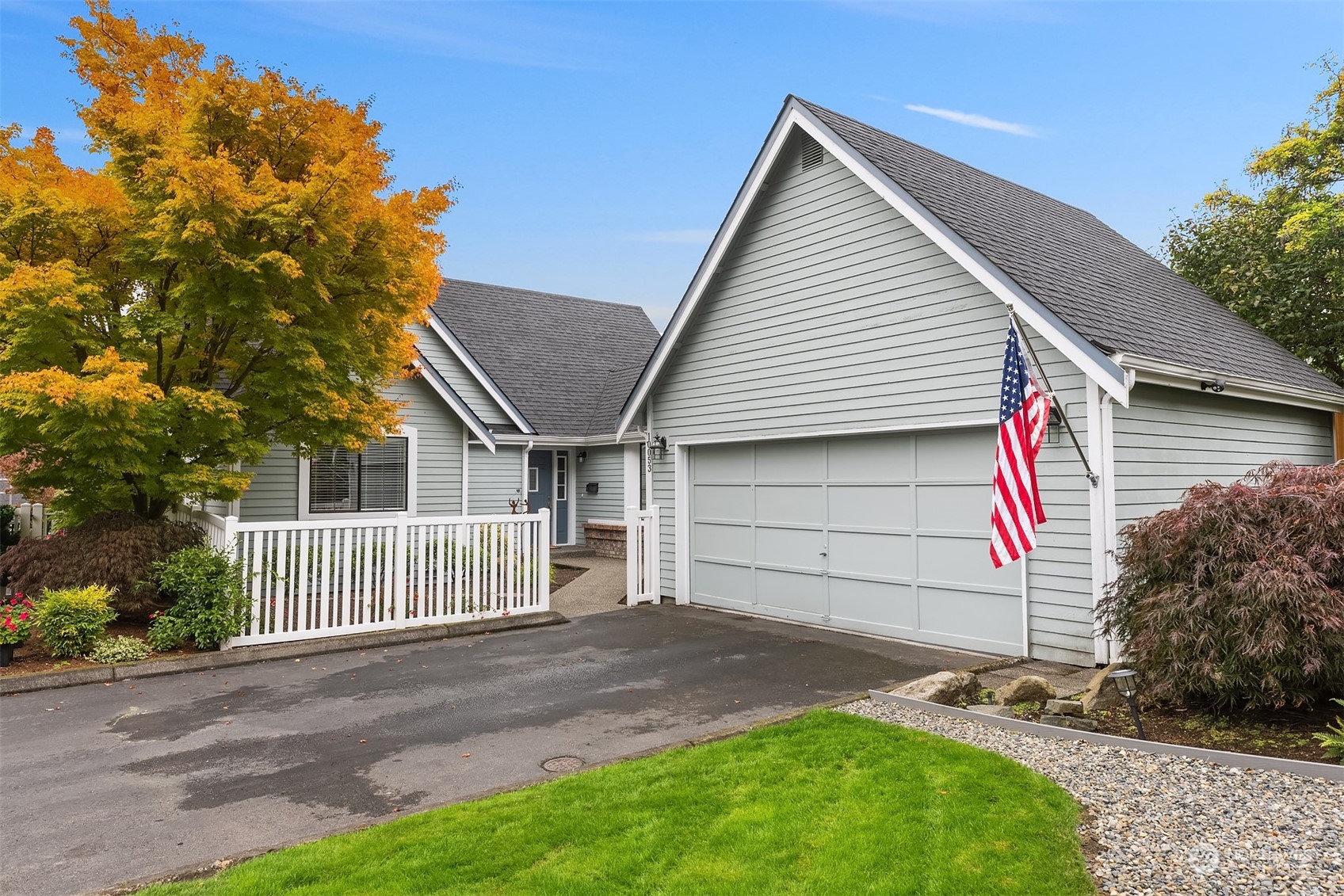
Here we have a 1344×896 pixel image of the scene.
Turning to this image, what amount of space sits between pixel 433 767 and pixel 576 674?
8.93 ft

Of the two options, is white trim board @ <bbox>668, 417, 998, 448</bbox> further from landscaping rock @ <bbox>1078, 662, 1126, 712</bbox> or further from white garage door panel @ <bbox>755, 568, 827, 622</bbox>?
landscaping rock @ <bbox>1078, 662, 1126, 712</bbox>

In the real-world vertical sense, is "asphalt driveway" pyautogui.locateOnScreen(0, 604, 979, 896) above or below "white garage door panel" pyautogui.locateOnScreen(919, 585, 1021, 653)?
below

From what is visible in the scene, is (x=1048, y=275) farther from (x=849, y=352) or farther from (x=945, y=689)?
(x=945, y=689)

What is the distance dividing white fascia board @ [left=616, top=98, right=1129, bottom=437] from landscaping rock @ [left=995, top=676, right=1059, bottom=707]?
2708mm

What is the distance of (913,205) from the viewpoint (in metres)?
8.86

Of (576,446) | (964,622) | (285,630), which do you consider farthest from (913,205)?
(576,446)

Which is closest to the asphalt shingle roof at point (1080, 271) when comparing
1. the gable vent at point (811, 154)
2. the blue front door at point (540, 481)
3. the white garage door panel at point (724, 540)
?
the gable vent at point (811, 154)

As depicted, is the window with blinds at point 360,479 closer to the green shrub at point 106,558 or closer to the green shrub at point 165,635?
the green shrub at point 106,558

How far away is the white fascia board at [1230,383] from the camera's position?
24.6ft

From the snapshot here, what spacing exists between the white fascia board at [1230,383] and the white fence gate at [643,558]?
23.3ft

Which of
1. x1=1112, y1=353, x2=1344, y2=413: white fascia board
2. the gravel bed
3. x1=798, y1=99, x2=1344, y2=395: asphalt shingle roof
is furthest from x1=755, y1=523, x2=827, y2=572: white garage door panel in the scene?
the gravel bed

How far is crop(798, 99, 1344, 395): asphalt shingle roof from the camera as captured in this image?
8.35m

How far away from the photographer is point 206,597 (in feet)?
28.4
